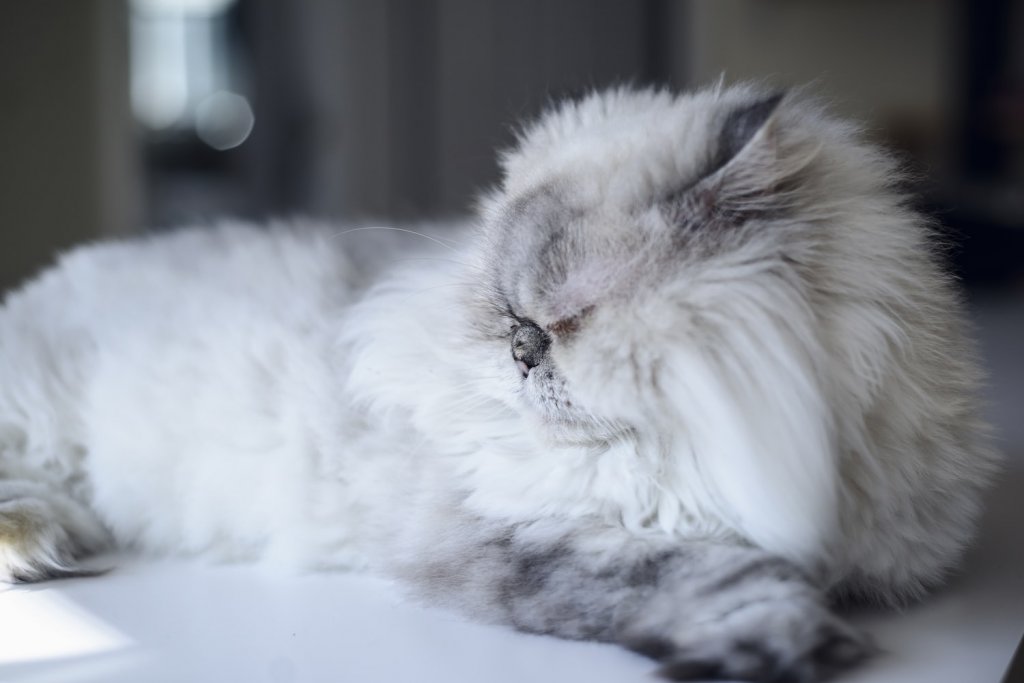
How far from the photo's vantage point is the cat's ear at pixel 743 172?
951 millimetres

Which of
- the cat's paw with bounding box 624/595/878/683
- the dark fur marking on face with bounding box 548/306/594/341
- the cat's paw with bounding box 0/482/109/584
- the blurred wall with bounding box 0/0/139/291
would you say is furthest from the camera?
the blurred wall with bounding box 0/0/139/291

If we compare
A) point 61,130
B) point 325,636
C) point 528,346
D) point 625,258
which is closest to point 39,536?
point 325,636

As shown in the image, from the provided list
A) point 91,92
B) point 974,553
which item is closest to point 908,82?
point 91,92

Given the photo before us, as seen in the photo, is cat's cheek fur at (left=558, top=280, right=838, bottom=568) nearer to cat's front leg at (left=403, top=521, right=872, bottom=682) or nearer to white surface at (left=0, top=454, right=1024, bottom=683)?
cat's front leg at (left=403, top=521, right=872, bottom=682)

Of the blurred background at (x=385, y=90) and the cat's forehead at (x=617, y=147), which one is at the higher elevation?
the blurred background at (x=385, y=90)

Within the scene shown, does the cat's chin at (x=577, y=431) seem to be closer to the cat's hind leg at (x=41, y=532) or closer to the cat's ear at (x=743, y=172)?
the cat's ear at (x=743, y=172)

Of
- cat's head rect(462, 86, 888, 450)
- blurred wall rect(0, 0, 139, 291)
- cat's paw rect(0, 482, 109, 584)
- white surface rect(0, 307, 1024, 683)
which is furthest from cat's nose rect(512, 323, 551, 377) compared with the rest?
blurred wall rect(0, 0, 139, 291)

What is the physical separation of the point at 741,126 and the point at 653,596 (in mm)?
452

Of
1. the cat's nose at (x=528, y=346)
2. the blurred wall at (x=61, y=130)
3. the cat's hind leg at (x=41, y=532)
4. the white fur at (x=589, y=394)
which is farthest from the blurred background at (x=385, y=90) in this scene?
the cat's hind leg at (x=41, y=532)

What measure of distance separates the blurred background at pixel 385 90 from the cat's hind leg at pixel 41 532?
249 centimetres

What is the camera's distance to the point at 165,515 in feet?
4.33

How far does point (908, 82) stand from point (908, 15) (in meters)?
0.36

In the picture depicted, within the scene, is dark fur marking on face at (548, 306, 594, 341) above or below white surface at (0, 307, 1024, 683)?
above

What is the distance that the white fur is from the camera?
0.95 m
